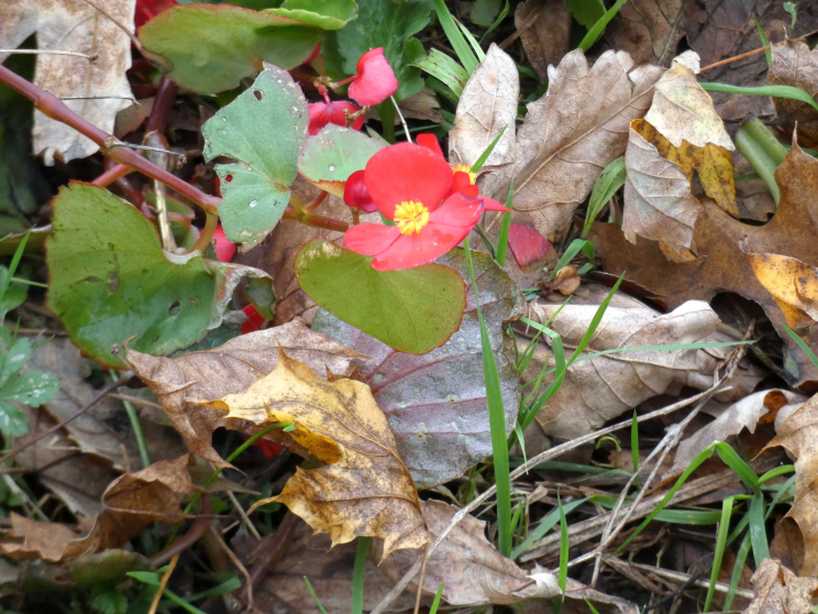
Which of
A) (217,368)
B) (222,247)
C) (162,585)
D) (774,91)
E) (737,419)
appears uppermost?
(774,91)

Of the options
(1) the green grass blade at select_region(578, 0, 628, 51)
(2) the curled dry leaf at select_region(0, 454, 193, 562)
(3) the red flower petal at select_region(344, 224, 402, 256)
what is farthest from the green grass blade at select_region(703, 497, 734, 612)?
(1) the green grass blade at select_region(578, 0, 628, 51)

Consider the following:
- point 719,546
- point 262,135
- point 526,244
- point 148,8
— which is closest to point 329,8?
point 148,8

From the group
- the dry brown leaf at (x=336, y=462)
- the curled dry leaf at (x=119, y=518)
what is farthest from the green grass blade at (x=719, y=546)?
the curled dry leaf at (x=119, y=518)

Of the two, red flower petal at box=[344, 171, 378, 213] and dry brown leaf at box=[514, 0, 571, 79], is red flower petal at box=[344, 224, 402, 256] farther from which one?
dry brown leaf at box=[514, 0, 571, 79]

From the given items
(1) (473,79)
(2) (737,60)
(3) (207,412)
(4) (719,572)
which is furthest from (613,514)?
(2) (737,60)

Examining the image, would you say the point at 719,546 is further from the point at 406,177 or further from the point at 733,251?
the point at 406,177
